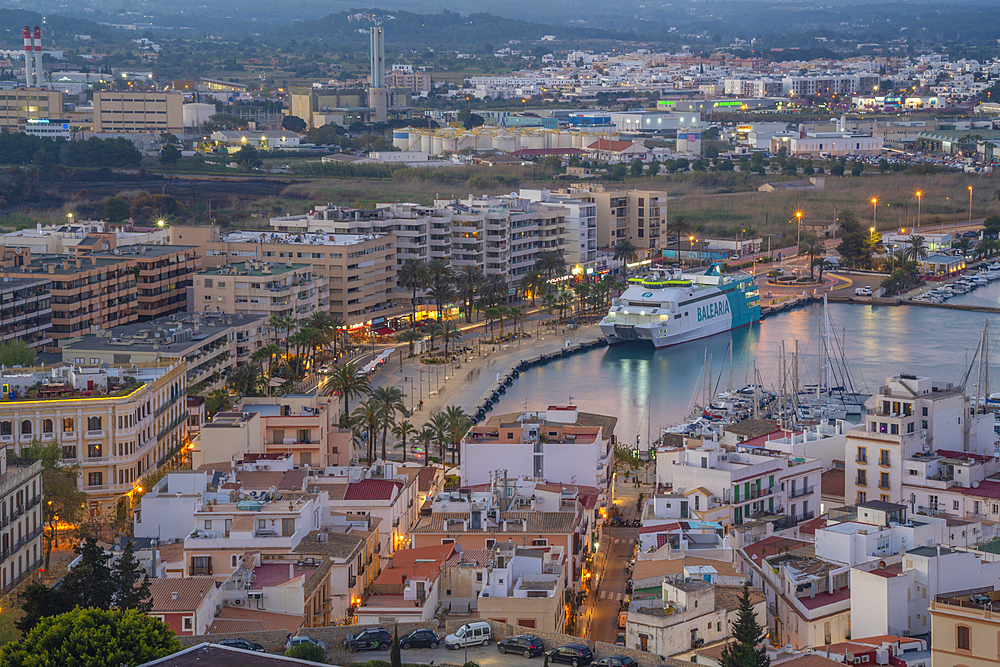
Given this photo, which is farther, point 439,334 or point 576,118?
point 576,118

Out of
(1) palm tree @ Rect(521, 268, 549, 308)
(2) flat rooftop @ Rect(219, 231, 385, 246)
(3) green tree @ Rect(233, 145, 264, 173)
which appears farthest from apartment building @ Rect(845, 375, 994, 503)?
(3) green tree @ Rect(233, 145, 264, 173)

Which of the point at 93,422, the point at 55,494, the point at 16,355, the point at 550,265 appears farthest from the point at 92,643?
the point at 550,265

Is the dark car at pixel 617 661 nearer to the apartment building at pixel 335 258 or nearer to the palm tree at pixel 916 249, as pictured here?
the apartment building at pixel 335 258

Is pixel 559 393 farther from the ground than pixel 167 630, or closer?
closer

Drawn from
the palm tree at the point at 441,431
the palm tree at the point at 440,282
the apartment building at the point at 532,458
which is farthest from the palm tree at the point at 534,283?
the apartment building at the point at 532,458

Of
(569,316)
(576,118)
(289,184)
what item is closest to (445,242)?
(569,316)

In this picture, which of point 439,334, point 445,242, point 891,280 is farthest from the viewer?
point 891,280

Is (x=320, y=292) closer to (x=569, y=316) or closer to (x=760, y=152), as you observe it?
(x=569, y=316)
